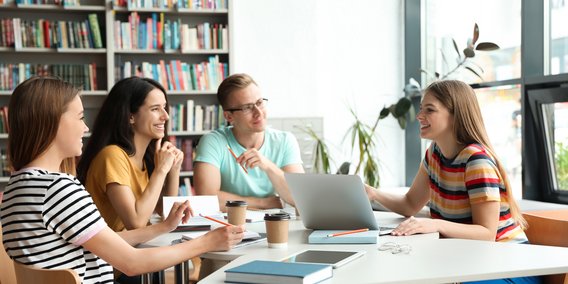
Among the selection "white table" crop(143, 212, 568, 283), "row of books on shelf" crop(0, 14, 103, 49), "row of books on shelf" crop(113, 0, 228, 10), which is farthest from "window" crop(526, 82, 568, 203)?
"row of books on shelf" crop(0, 14, 103, 49)

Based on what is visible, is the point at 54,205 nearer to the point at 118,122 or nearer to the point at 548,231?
the point at 118,122

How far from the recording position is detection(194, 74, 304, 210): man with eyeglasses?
315cm

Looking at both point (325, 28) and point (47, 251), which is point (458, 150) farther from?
point (325, 28)

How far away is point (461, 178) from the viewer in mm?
2461

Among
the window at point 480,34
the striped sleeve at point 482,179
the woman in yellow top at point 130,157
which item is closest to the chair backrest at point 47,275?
the woman in yellow top at point 130,157

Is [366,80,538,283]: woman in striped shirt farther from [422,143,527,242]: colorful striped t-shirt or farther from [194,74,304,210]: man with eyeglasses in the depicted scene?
[194,74,304,210]: man with eyeglasses

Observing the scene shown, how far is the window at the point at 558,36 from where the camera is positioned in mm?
4027

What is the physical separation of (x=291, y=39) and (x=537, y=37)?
6.67 ft

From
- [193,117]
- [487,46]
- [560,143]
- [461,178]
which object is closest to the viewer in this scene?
[461,178]

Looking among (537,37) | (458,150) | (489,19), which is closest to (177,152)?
(458,150)

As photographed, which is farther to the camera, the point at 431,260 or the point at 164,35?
the point at 164,35

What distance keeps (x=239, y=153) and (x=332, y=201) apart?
3.57 feet

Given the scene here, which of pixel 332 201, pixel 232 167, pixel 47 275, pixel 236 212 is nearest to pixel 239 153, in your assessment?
pixel 232 167

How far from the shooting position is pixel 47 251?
1758 mm
